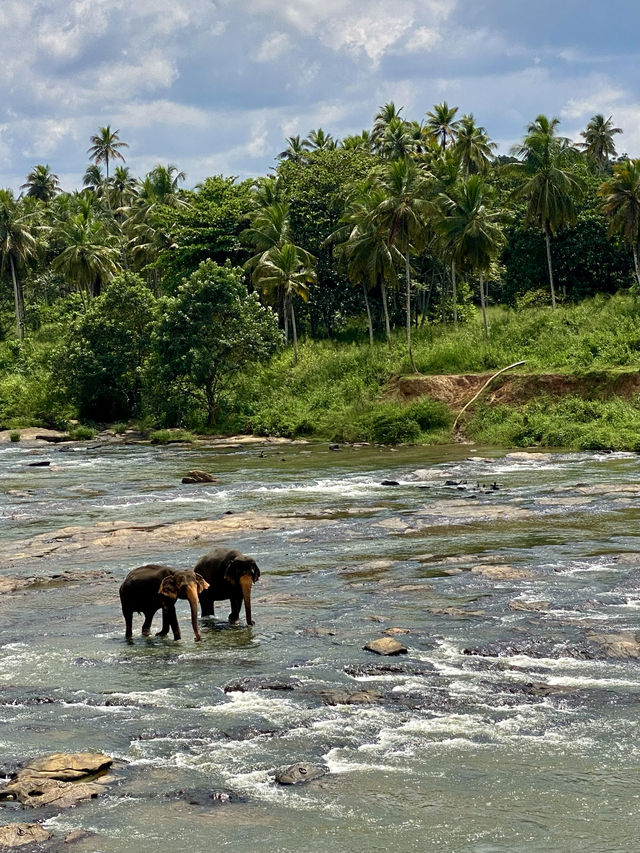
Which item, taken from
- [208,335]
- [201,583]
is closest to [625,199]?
[208,335]

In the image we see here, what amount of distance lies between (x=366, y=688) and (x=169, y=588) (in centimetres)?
300

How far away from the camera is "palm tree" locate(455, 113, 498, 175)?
69.9 meters

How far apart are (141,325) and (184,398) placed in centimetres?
683

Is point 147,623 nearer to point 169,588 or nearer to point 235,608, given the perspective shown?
point 169,588

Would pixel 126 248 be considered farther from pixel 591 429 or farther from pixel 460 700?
pixel 460 700

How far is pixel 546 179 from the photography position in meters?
55.0

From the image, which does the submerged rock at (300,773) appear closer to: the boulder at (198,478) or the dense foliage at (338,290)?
the boulder at (198,478)

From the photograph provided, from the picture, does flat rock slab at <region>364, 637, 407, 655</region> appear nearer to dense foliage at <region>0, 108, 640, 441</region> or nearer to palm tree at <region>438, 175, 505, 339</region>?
dense foliage at <region>0, 108, 640, 441</region>

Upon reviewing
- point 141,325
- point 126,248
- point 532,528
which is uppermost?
point 126,248

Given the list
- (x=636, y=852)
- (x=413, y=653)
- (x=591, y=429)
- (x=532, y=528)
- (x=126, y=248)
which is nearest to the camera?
(x=636, y=852)

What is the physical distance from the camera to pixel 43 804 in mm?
7746

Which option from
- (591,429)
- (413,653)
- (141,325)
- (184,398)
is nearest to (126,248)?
(141,325)

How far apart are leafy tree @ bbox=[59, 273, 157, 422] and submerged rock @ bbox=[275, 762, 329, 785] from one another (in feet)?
155

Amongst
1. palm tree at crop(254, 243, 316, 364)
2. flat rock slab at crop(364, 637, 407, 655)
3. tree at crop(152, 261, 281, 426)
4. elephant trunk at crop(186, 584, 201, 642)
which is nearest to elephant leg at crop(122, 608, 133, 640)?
elephant trunk at crop(186, 584, 201, 642)
